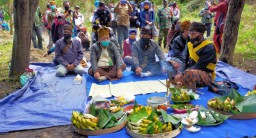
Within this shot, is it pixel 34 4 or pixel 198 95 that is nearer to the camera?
pixel 198 95

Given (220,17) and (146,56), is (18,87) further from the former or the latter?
(220,17)

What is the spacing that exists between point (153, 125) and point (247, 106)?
131 centimetres

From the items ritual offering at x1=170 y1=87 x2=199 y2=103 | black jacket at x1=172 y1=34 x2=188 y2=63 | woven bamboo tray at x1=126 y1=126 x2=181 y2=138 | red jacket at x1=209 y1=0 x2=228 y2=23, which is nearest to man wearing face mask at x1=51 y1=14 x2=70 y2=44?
black jacket at x1=172 y1=34 x2=188 y2=63

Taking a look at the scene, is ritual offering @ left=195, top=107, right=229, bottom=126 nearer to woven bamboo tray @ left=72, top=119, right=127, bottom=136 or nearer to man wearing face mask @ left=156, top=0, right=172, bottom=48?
woven bamboo tray @ left=72, top=119, right=127, bottom=136

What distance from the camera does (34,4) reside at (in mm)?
6402

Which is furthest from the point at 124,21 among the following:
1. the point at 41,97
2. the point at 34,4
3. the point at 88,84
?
the point at 41,97

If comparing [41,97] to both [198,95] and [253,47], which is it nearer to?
[198,95]

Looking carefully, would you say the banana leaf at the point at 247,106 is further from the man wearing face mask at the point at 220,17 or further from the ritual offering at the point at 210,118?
the man wearing face mask at the point at 220,17

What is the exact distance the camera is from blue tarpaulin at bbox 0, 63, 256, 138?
340 cm

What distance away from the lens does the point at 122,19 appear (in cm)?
820

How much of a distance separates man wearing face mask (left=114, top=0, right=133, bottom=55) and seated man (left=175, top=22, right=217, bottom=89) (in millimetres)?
3693

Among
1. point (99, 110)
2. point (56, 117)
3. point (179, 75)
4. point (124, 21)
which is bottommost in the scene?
point (56, 117)

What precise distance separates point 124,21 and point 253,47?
4.32 m

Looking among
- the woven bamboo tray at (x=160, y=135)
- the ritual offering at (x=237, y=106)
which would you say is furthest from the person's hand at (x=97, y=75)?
the ritual offering at (x=237, y=106)
